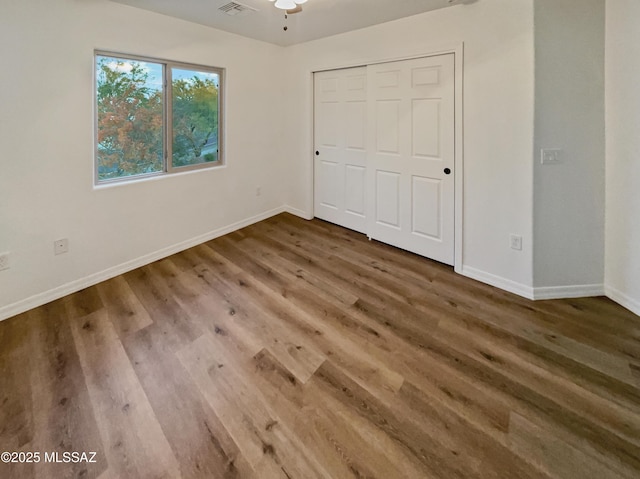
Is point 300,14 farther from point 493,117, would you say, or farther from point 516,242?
point 516,242

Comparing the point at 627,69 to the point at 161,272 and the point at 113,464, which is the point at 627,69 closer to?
the point at 113,464

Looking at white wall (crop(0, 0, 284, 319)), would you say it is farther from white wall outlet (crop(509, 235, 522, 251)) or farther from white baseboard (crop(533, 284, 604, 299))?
white baseboard (crop(533, 284, 604, 299))

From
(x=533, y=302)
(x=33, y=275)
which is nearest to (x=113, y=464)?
(x=33, y=275)

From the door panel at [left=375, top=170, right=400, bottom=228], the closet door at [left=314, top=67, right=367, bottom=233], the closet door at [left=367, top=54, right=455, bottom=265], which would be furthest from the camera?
the closet door at [left=314, top=67, right=367, bottom=233]

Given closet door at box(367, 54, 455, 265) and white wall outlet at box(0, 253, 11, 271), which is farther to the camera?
closet door at box(367, 54, 455, 265)

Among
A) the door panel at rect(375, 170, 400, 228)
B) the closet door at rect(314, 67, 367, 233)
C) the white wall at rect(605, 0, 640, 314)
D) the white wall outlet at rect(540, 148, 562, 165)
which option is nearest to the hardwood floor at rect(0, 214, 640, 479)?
the white wall at rect(605, 0, 640, 314)

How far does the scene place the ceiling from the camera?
2909 millimetres

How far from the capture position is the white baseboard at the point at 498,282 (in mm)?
2758

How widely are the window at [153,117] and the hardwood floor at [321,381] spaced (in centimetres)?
123

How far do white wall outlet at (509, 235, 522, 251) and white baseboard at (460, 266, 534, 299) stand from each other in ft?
0.98

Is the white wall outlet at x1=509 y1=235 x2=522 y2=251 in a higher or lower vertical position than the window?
lower

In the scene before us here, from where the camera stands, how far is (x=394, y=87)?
3.46m

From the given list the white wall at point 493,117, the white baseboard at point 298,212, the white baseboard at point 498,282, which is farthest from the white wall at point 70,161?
the white baseboard at point 498,282

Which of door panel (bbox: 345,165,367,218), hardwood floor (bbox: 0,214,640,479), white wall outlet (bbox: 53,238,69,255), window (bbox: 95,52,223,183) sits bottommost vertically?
hardwood floor (bbox: 0,214,640,479)
